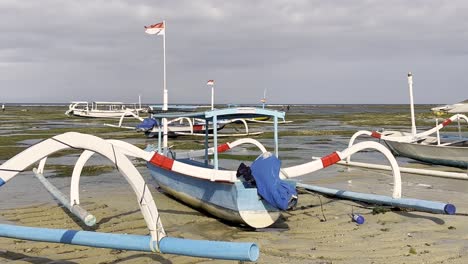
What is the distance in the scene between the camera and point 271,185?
28.1 feet

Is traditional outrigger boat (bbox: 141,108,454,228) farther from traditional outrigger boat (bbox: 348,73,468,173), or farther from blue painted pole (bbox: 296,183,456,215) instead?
traditional outrigger boat (bbox: 348,73,468,173)

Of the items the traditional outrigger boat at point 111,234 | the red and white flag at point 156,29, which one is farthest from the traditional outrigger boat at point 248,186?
the red and white flag at point 156,29

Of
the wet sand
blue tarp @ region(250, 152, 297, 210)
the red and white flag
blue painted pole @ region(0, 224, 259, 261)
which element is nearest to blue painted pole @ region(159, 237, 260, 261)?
blue painted pole @ region(0, 224, 259, 261)

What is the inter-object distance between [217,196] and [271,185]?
1.52 meters

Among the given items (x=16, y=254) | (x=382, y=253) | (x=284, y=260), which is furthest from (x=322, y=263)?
(x=16, y=254)

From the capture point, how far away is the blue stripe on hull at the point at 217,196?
29.0ft

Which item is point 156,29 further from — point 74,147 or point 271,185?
point 74,147

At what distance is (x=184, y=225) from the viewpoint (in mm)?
9938

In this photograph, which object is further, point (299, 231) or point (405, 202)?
point (405, 202)

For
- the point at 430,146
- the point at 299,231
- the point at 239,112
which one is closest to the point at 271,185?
the point at 299,231

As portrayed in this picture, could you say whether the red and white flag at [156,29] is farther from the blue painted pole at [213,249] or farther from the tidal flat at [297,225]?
the blue painted pole at [213,249]

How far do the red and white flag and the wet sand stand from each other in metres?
5.46

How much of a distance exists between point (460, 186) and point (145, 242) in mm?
11887

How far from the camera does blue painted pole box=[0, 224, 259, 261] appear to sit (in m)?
5.06
